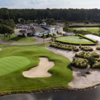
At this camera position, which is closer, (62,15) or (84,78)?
(84,78)

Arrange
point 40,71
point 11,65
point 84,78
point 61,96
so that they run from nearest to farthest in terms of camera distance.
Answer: point 61,96 → point 84,78 → point 40,71 → point 11,65

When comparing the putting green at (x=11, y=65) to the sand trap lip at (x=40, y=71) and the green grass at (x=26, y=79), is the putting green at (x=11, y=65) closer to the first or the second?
the green grass at (x=26, y=79)

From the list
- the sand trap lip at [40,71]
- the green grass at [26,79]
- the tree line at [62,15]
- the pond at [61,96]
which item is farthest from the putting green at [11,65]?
the tree line at [62,15]

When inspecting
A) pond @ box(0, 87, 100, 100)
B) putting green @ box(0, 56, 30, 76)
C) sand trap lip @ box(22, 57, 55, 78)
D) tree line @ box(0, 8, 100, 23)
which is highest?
tree line @ box(0, 8, 100, 23)

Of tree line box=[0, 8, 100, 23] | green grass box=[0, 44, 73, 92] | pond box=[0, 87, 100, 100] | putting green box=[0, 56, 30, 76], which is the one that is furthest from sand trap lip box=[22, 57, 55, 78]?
tree line box=[0, 8, 100, 23]

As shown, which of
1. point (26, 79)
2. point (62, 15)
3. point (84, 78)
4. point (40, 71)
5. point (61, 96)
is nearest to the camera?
point (61, 96)

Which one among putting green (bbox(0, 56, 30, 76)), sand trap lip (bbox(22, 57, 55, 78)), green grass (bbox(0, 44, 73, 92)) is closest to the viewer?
green grass (bbox(0, 44, 73, 92))

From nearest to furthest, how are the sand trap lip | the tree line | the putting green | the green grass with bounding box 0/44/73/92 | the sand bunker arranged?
1. the green grass with bounding box 0/44/73/92
2. the sand bunker
3. the sand trap lip
4. the putting green
5. the tree line

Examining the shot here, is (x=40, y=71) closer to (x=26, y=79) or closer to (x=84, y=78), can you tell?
(x=26, y=79)

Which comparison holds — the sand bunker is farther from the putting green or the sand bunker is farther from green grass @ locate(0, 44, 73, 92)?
the putting green

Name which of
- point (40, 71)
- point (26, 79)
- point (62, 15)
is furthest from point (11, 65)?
point (62, 15)
